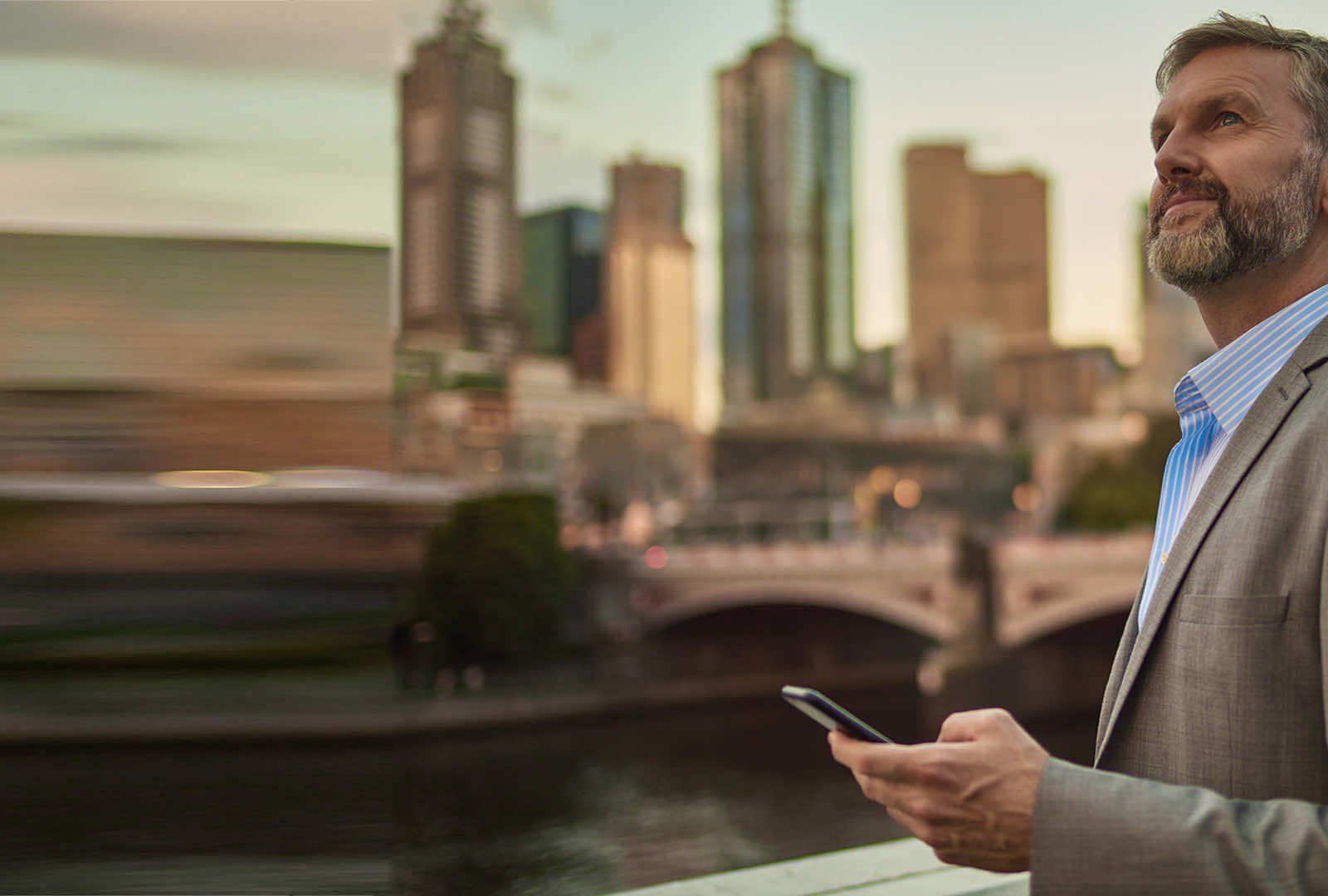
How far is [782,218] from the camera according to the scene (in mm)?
58719

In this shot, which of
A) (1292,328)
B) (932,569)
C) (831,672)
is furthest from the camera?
(831,672)

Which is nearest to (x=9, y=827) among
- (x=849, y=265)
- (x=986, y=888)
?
(x=986, y=888)

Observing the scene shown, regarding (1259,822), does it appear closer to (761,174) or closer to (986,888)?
(986,888)

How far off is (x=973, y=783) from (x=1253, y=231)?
375 mm

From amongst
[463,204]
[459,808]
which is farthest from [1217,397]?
[463,204]

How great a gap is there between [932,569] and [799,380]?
4334 cm

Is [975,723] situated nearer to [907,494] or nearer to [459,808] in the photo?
[459,808]

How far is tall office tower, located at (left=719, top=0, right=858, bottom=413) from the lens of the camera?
189 feet

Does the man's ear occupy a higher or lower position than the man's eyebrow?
lower

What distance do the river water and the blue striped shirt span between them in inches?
37.3

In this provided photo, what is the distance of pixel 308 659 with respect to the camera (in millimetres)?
1279

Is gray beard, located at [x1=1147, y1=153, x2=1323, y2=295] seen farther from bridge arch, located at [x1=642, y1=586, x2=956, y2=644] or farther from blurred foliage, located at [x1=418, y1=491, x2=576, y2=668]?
bridge arch, located at [x1=642, y1=586, x2=956, y2=644]

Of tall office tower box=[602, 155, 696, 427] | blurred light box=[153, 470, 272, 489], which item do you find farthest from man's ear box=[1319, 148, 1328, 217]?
tall office tower box=[602, 155, 696, 427]

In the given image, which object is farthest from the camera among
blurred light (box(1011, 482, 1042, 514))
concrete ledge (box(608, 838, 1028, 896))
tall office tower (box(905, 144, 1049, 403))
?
tall office tower (box(905, 144, 1049, 403))
